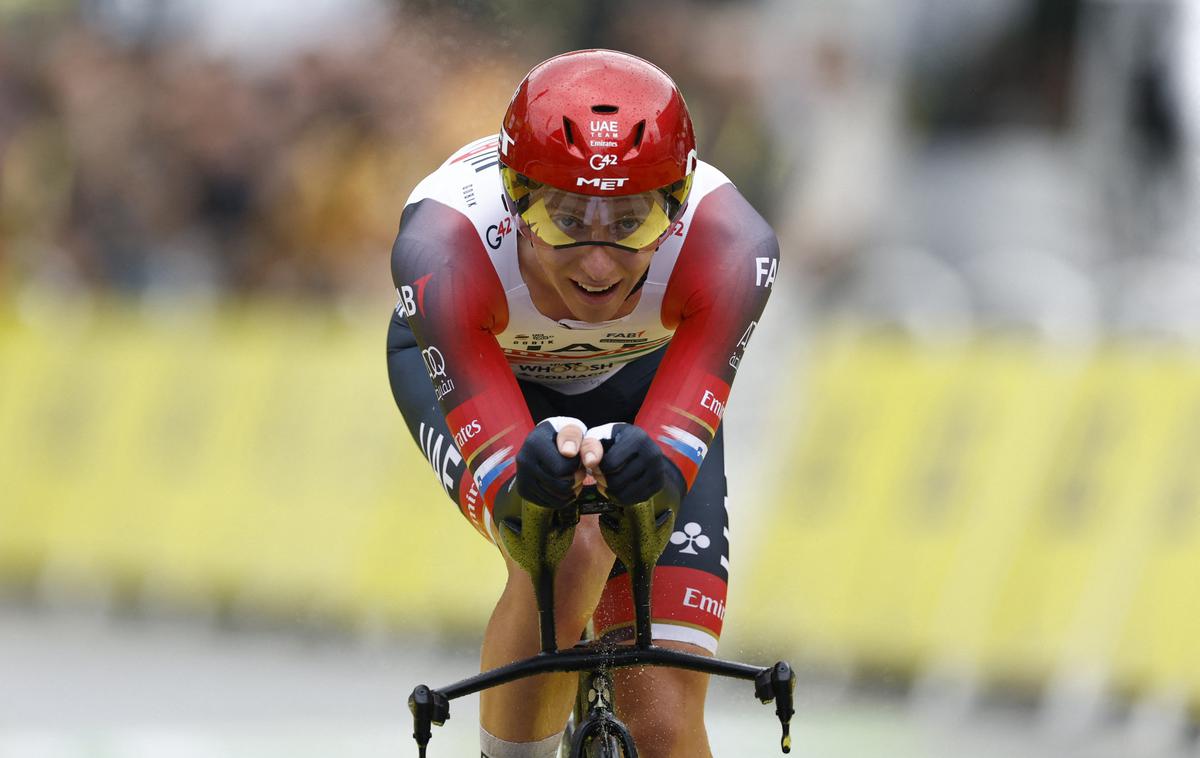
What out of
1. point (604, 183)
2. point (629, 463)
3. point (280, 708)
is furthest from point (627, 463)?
point (280, 708)

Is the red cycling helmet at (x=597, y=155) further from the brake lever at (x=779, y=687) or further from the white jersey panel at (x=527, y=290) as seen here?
the brake lever at (x=779, y=687)

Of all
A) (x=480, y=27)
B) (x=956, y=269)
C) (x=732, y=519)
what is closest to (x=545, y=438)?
(x=480, y=27)

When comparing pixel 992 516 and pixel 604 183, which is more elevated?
pixel 992 516

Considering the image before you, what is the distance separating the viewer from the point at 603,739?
15.9 feet

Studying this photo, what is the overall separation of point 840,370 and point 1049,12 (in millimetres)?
4122

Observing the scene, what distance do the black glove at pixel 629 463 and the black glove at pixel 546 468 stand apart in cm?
7

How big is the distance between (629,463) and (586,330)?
3.04 feet

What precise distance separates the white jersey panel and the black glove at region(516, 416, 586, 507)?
31.7 inches

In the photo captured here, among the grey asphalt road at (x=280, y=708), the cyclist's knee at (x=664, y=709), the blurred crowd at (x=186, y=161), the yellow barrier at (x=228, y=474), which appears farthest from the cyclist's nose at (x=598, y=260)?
the blurred crowd at (x=186, y=161)

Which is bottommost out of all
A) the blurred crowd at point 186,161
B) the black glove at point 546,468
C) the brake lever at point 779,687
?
the brake lever at point 779,687

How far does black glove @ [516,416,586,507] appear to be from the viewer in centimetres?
438

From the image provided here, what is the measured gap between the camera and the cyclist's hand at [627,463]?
14.5 feet

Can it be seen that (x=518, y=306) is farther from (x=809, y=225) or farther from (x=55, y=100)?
(x=55, y=100)

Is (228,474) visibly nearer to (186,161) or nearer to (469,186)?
(186,161)
